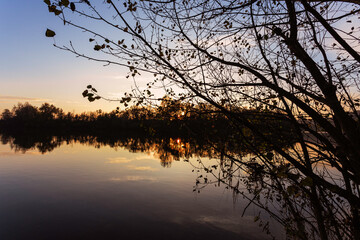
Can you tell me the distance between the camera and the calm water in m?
8.96

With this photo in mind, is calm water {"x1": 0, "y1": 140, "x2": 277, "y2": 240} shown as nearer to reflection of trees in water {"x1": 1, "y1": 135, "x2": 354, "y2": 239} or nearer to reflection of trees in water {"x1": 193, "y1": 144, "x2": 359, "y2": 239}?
reflection of trees in water {"x1": 1, "y1": 135, "x2": 354, "y2": 239}

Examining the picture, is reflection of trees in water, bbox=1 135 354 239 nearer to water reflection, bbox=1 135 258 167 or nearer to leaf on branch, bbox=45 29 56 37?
water reflection, bbox=1 135 258 167

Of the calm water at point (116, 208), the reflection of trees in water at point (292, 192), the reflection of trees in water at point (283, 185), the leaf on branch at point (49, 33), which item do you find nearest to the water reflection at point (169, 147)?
the reflection of trees in water at point (283, 185)

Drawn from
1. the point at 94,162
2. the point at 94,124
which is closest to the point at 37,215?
the point at 94,162

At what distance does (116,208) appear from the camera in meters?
11.3

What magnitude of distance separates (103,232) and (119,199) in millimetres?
3715

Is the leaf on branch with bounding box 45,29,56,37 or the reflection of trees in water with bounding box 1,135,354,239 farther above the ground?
the leaf on branch with bounding box 45,29,56,37

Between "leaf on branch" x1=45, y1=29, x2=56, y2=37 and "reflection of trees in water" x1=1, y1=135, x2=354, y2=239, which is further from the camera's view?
"reflection of trees in water" x1=1, y1=135, x2=354, y2=239

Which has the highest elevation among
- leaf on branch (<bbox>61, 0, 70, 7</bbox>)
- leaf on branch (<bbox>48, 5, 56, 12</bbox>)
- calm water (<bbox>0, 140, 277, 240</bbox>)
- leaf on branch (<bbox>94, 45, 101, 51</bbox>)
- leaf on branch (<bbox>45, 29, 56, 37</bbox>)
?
leaf on branch (<bbox>61, 0, 70, 7</bbox>)

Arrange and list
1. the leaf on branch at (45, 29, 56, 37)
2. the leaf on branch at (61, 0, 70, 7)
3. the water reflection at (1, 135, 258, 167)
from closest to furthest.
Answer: the leaf on branch at (45, 29, 56, 37)
the leaf on branch at (61, 0, 70, 7)
the water reflection at (1, 135, 258, 167)

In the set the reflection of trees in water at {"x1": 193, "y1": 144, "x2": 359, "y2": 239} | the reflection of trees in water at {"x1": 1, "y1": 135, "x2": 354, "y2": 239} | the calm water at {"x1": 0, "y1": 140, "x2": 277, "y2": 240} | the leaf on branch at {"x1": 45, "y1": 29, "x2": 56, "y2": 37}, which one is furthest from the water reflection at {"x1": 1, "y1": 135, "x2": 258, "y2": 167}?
the leaf on branch at {"x1": 45, "y1": 29, "x2": 56, "y2": 37}

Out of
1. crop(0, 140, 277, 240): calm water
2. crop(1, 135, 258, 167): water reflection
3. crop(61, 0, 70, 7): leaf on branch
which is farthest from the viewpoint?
crop(0, 140, 277, 240): calm water

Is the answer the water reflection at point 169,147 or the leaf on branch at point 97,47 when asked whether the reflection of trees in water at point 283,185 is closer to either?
the water reflection at point 169,147

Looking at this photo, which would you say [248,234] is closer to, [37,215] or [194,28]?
[194,28]
